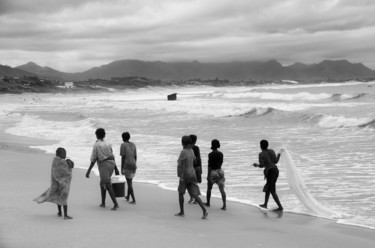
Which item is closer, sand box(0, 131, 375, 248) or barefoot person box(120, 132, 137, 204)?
sand box(0, 131, 375, 248)

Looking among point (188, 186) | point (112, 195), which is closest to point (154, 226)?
Answer: point (188, 186)

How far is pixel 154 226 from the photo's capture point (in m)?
7.59

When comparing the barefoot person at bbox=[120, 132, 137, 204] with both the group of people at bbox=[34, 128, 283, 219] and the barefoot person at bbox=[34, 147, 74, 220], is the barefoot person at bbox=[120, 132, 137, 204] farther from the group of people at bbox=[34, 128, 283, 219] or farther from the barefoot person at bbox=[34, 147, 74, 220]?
the barefoot person at bbox=[34, 147, 74, 220]

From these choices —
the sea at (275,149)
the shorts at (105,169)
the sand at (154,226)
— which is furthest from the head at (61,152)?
the sea at (275,149)

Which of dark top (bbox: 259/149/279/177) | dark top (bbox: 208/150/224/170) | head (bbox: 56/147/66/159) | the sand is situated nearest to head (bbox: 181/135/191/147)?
dark top (bbox: 208/150/224/170)

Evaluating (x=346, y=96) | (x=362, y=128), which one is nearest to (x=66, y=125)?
(x=362, y=128)

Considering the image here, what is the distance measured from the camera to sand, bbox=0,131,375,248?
668 centimetres

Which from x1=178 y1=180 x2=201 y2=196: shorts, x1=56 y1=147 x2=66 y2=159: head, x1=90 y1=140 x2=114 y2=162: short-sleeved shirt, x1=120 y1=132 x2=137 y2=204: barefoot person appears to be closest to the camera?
x1=56 y1=147 x2=66 y2=159: head

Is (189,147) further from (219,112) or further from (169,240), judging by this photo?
(219,112)

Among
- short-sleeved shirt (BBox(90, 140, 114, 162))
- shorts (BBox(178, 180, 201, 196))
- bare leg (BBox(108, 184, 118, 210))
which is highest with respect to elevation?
short-sleeved shirt (BBox(90, 140, 114, 162))

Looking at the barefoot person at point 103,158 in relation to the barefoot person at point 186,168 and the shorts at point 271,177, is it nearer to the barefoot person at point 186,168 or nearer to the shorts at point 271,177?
the barefoot person at point 186,168

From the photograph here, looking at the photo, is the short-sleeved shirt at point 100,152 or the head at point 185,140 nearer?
the head at point 185,140

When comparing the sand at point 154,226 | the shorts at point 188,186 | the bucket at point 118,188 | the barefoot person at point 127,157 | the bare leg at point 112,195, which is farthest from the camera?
the bucket at point 118,188

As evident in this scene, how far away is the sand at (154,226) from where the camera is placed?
6.68m
